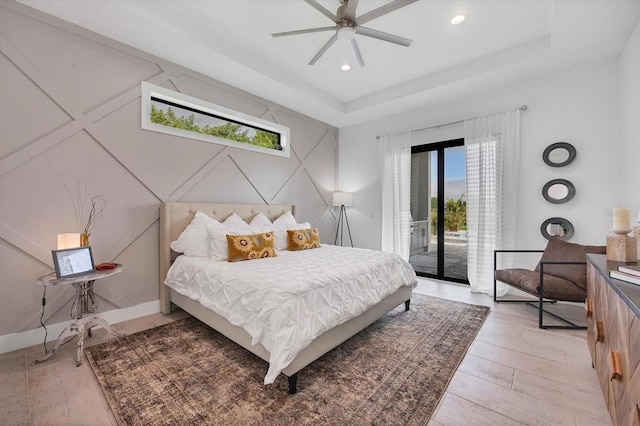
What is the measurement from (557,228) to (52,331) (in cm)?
577

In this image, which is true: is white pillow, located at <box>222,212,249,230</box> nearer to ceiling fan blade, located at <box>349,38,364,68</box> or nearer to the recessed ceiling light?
ceiling fan blade, located at <box>349,38,364,68</box>

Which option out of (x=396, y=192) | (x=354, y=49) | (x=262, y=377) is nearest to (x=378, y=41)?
(x=354, y=49)

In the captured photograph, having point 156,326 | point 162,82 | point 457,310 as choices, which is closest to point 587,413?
point 457,310

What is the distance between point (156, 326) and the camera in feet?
8.99

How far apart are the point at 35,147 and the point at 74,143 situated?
0.89 feet

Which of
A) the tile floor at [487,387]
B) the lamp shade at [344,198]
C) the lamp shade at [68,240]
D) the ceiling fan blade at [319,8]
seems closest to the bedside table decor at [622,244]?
the tile floor at [487,387]

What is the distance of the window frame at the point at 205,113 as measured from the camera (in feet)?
9.95

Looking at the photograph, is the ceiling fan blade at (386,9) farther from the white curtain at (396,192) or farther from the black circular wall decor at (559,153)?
the black circular wall decor at (559,153)

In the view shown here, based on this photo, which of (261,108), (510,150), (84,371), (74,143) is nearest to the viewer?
(84,371)

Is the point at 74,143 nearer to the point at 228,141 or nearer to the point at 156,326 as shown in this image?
the point at 228,141

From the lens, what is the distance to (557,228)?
3461mm

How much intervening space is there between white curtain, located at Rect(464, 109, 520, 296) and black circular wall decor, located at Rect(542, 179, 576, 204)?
331 mm

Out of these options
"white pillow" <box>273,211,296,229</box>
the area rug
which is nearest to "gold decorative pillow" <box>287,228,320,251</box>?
"white pillow" <box>273,211,296,229</box>

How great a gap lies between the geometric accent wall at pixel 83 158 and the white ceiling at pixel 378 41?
0.26m
